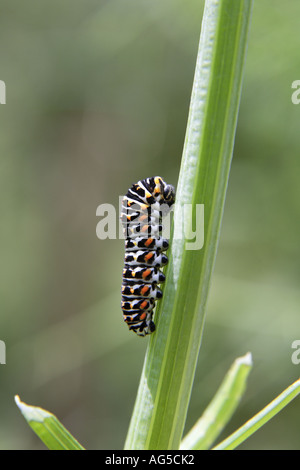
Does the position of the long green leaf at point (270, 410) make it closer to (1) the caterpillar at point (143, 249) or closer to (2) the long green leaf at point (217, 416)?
(2) the long green leaf at point (217, 416)

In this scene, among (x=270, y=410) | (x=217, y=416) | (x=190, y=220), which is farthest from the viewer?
(x=217, y=416)

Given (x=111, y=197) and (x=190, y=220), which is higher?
(x=111, y=197)

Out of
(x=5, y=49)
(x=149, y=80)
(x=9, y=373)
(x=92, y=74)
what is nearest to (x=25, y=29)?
(x=5, y=49)

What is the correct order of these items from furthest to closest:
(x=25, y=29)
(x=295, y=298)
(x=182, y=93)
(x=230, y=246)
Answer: (x=25, y=29), (x=182, y=93), (x=230, y=246), (x=295, y=298)

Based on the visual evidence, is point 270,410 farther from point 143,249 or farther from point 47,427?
point 143,249

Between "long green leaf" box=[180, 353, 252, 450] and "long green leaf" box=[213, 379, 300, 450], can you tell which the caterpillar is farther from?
"long green leaf" box=[213, 379, 300, 450]

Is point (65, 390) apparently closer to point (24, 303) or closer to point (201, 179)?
point (24, 303)

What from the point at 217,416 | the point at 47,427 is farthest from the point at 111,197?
the point at 47,427
